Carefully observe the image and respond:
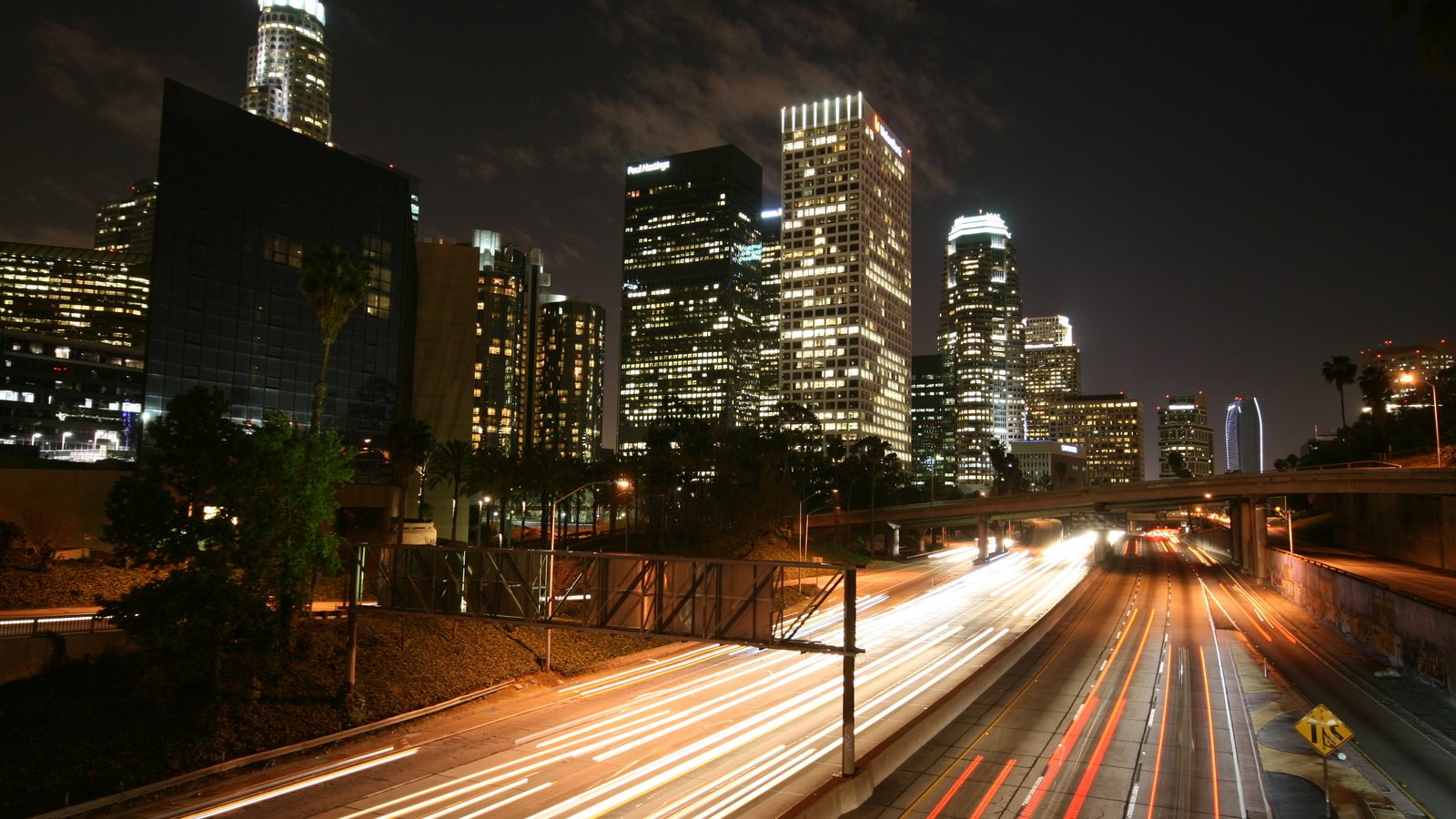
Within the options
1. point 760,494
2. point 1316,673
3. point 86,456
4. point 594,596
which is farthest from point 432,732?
point 86,456

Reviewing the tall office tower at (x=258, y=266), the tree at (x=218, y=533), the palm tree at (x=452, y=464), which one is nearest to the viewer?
the tree at (x=218, y=533)

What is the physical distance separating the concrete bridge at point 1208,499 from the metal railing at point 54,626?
274ft

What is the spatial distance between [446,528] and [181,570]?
266 feet

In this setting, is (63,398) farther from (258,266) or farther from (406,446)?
(406,446)

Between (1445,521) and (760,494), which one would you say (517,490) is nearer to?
(760,494)

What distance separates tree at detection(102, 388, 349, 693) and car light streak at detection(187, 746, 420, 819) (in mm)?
6890

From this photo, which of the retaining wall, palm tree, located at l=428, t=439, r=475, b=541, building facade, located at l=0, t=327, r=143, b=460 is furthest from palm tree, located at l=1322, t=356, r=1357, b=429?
building facade, located at l=0, t=327, r=143, b=460

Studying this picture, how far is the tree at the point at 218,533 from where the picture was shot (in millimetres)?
31750

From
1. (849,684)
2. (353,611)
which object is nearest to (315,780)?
(353,611)

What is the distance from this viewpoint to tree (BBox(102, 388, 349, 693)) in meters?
31.8

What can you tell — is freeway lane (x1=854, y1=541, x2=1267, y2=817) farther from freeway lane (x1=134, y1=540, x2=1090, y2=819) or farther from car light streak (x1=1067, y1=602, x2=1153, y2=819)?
freeway lane (x1=134, y1=540, x2=1090, y2=819)

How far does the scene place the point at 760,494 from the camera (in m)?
90.5

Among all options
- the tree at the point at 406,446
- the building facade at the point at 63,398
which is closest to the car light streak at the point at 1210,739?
the tree at the point at 406,446

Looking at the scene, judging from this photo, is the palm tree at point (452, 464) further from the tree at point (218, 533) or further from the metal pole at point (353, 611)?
the tree at point (218, 533)
